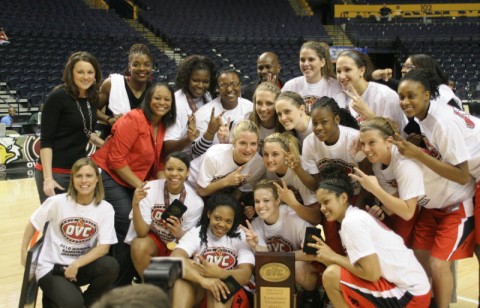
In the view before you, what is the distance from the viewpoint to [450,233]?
311cm

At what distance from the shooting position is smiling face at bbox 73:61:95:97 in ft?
11.0

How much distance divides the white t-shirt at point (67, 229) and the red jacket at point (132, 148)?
16.1 inches

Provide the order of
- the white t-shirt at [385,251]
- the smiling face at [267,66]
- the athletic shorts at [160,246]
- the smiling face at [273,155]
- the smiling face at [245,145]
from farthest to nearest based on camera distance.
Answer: the smiling face at [267,66] → the athletic shorts at [160,246] → the smiling face at [245,145] → the smiling face at [273,155] → the white t-shirt at [385,251]

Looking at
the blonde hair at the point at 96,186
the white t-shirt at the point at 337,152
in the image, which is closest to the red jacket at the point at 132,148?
the blonde hair at the point at 96,186

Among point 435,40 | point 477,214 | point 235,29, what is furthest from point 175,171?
point 435,40

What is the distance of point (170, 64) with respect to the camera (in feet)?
50.6

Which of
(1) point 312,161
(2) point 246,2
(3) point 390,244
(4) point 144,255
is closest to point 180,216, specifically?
(4) point 144,255

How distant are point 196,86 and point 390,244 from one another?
1845 mm

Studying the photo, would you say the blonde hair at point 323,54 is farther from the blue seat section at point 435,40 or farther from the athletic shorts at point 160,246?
the blue seat section at point 435,40

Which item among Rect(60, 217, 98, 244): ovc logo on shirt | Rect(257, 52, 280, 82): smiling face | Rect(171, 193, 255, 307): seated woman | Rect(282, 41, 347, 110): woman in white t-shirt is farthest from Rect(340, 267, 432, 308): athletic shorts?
Rect(257, 52, 280, 82): smiling face

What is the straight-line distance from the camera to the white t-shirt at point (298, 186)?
3.41 m

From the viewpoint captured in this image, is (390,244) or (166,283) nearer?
(166,283)

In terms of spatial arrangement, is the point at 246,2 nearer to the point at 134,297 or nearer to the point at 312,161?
the point at 312,161

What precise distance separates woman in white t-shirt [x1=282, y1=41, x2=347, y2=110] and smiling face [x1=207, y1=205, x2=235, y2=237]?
102cm
